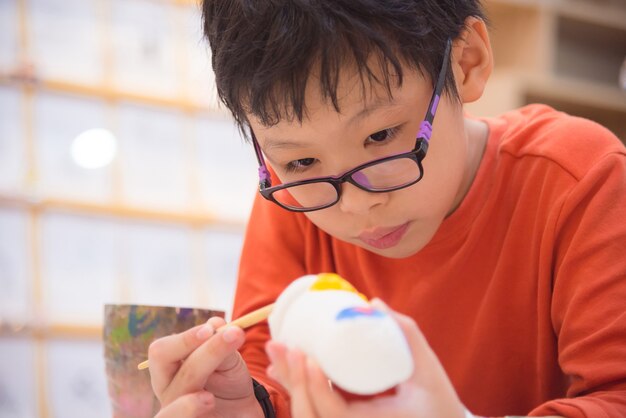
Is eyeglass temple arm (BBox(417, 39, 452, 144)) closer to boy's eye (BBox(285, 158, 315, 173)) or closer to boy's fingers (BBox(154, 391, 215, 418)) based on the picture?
boy's eye (BBox(285, 158, 315, 173))

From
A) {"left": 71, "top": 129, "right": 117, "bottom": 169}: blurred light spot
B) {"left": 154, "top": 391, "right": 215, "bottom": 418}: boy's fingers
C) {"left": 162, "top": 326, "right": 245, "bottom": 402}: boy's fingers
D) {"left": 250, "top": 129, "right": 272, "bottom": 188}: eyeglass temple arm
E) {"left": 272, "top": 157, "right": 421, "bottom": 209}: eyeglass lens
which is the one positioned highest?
{"left": 272, "top": 157, "right": 421, "bottom": 209}: eyeglass lens

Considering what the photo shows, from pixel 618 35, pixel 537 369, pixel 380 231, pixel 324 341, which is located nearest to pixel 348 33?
pixel 380 231

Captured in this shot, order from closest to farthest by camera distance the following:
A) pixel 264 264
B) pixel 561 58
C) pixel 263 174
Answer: pixel 263 174 → pixel 264 264 → pixel 561 58

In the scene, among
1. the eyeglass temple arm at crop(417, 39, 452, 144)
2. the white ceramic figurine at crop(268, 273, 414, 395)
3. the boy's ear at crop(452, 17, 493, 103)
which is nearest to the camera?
the white ceramic figurine at crop(268, 273, 414, 395)

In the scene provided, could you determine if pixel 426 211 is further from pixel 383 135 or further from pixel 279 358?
pixel 279 358

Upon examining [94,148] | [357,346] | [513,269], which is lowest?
[94,148]

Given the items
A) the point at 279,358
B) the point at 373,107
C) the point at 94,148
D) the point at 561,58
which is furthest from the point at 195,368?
the point at 561,58

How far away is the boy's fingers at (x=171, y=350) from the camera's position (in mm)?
834

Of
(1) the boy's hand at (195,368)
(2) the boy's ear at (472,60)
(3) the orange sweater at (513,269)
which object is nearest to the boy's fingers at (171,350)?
(1) the boy's hand at (195,368)

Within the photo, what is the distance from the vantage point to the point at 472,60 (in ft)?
3.19

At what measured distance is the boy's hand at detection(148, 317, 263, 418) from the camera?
2.69ft

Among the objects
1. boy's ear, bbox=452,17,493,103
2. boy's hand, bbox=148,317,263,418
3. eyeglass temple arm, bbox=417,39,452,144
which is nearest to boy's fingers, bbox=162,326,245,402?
boy's hand, bbox=148,317,263,418

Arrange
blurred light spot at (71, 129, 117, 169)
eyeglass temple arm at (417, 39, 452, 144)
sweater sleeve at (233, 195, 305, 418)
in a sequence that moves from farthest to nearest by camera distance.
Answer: blurred light spot at (71, 129, 117, 169)
sweater sleeve at (233, 195, 305, 418)
eyeglass temple arm at (417, 39, 452, 144)

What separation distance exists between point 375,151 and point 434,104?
0.09m
